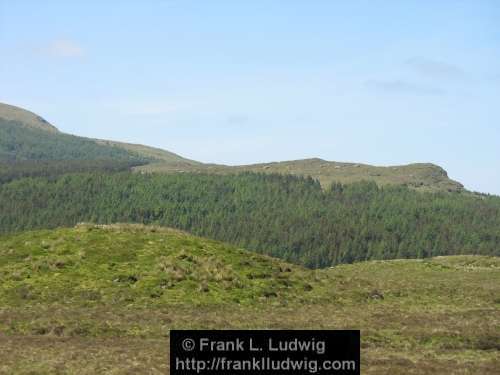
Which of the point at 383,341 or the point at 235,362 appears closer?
the point at 235,362

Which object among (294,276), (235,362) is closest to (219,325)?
(235,362)

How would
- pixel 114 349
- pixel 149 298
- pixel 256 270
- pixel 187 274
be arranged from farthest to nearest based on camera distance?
pixel 256 270 < pixel 187 274 < pixel 149 298 < pixel 114 349

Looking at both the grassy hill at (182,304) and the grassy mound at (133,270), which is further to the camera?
the grassy mound at (133,270)

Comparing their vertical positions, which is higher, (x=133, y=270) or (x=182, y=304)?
(x=133, y=270)

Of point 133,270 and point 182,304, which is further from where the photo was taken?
point 133,270

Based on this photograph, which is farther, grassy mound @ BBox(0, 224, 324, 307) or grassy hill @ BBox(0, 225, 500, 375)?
grassy mound @ BBox(0, 224, 324, 307)

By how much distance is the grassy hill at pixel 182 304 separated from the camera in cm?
2714

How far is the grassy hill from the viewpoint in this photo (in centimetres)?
2714

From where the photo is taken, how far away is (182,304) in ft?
136

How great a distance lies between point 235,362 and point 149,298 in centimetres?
1938

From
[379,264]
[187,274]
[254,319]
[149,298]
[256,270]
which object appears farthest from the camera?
[379,264]

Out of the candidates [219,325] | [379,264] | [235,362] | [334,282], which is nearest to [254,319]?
[219,325]

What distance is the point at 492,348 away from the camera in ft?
103

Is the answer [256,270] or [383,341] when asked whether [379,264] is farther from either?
[383,341]
